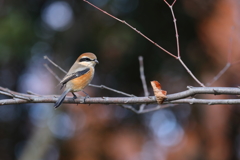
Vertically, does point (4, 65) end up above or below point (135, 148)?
above

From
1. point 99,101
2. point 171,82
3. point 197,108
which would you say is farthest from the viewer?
point 171,82

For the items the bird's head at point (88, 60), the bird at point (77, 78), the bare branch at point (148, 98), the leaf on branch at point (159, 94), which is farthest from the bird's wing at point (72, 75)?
the leaf on branch at point (159, 94)

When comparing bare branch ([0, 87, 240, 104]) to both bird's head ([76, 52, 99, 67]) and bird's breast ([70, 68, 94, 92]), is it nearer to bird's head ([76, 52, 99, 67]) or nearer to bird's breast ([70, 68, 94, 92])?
bird's breast ([70, 68, 94, 92])

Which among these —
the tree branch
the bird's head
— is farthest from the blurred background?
the tree branch

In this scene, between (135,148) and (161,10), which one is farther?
(161,10)

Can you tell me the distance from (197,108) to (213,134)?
609mm

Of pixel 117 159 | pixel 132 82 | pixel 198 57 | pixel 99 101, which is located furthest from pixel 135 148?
pixel 99 101

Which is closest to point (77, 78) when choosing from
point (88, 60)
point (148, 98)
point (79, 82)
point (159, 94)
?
point (79, 82)

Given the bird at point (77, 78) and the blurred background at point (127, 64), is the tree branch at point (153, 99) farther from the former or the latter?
the blurred background at point (127, 64)

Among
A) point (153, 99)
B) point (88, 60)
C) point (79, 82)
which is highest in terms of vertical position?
point (88, 60)

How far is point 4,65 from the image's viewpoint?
20.5 feet

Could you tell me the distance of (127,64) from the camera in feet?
19.3

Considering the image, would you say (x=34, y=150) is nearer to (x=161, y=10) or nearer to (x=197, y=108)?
(x=197, y=108)

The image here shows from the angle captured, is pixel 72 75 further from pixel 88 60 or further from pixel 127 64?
pixel 127 64
